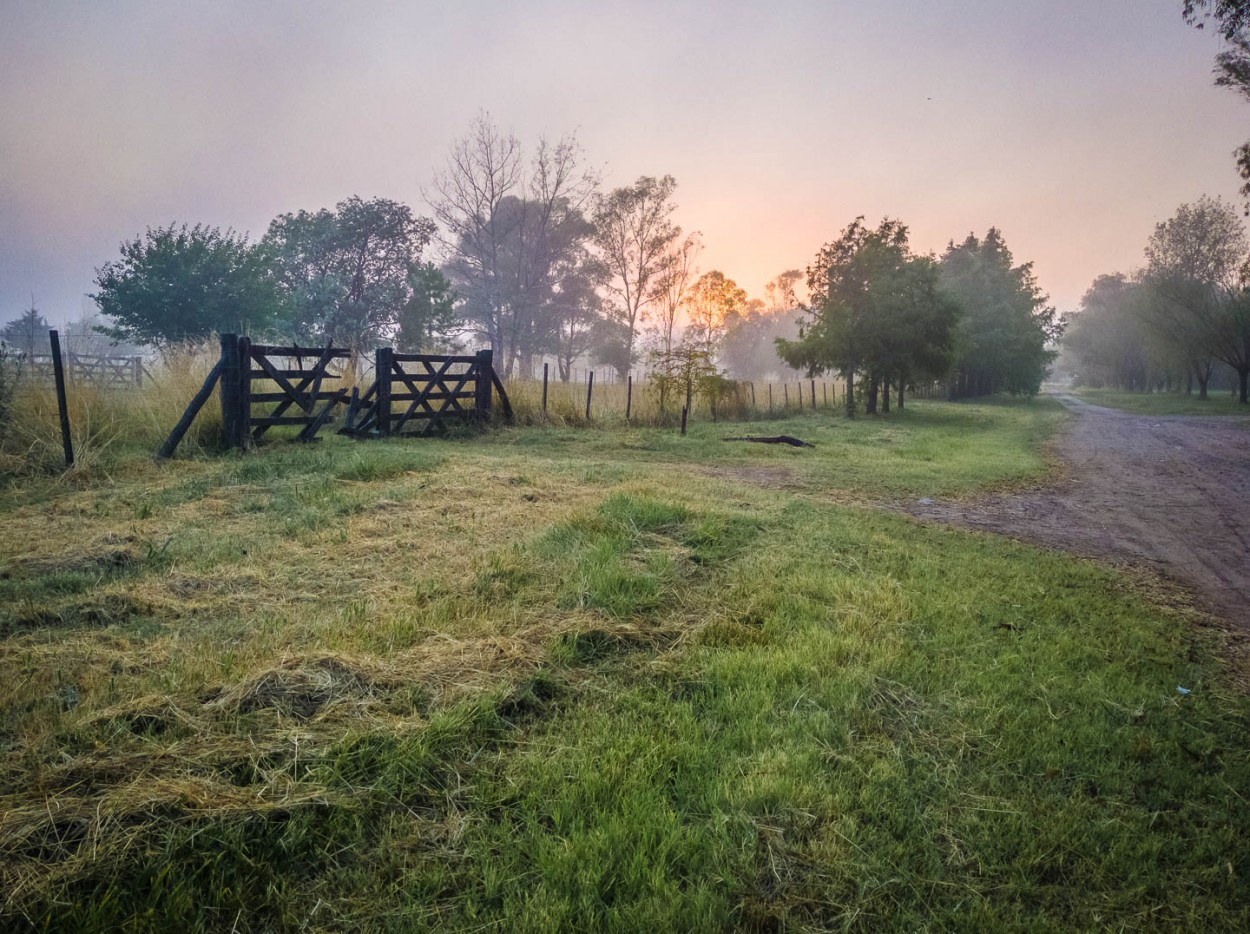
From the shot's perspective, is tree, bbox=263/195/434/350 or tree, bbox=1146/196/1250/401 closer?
tree, bbox=1146/196/1250/401

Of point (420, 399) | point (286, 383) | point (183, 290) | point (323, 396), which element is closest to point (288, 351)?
point (286, 383)

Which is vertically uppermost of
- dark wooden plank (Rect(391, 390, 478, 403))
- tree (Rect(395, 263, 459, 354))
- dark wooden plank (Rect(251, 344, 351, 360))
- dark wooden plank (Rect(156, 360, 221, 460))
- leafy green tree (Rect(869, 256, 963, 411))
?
tree (Rect(395, 263, 459, 354))

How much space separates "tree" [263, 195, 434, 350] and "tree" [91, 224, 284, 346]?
4477mm

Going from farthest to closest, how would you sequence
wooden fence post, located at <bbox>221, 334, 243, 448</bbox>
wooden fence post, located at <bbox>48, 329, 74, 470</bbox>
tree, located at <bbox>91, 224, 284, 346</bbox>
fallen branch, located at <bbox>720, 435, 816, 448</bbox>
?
tree, located at <bbox>91, 224, 284, 346</bbox> → fallen branch, located at <bbox>720, 435, 816, 448</bbox> → wooden fence post, located at <bbox>221, 334, 243, 448</bbox> → wooden fence post, located at <bbox>48, 329, 74, 470</bbox>

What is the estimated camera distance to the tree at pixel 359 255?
42094 mm

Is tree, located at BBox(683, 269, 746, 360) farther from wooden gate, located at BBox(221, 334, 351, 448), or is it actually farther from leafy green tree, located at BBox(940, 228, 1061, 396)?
wooden gate, located at BBox(221, 334, 351, 448)

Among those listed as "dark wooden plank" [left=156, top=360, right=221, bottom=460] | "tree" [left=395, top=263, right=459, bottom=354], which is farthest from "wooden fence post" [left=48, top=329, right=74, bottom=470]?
"tree" [left=395, top=263, right=459, bottom=354]

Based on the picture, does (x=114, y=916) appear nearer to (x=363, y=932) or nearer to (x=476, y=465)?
(x=363, y=932)

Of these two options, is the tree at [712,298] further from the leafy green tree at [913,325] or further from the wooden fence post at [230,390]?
the wooden fence post at [230,390]

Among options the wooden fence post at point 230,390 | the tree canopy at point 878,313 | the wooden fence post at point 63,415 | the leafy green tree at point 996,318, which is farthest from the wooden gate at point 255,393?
the leafy green tree at point 996,318

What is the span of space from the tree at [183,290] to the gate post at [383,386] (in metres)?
27.6

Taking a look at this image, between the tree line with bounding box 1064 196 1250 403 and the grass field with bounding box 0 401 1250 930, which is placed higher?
the tree line with bounding box 1064 196 1250 403

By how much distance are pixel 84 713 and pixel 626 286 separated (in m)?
48.1

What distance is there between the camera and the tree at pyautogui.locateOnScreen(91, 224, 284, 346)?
113ft
